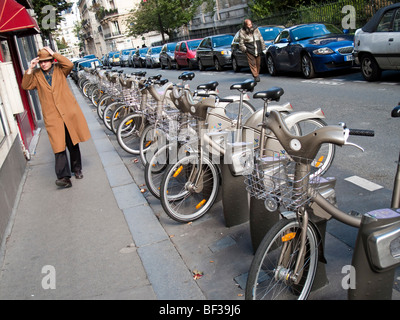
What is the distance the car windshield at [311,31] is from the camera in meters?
14.0

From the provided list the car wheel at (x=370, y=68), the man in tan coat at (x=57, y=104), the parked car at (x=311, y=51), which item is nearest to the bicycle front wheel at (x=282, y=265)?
the man in tan coat at (x=57, y=104)

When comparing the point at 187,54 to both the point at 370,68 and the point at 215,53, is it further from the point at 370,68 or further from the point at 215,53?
the point at 370,68

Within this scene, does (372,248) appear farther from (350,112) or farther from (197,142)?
(350,112)

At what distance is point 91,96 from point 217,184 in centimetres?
1111

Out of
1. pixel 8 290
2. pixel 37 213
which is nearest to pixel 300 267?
pixel 8 290

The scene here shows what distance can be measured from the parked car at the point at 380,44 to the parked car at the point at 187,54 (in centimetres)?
1364

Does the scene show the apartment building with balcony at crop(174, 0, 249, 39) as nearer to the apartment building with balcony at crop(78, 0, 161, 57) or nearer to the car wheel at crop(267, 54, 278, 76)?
the car wheel at crop(267, 54, 278, 76)

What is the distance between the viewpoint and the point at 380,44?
402 inches

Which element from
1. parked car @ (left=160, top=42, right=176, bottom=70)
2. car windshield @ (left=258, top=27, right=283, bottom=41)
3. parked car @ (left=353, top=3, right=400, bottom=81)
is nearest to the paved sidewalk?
parked car @ (left=353, top=3, right=400, bottom=81)

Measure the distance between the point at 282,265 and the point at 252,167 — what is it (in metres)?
0.65

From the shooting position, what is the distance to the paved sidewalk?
346cm

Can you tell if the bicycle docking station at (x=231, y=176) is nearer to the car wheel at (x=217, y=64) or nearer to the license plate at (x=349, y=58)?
the license plate at (x=349, y=58)

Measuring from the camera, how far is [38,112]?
1308cm
